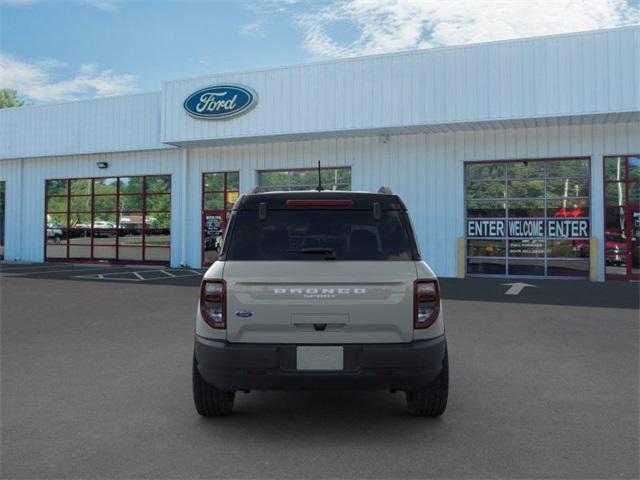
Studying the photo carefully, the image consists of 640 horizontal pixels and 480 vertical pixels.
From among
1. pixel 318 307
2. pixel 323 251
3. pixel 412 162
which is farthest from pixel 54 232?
pixel 318 307

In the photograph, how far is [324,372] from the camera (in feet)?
12.5

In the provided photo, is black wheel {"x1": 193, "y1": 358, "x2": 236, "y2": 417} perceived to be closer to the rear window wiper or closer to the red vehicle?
the rear window wiper

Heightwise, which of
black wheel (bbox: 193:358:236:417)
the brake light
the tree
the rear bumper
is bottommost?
black wheel (bbox: 193:358:236:417)

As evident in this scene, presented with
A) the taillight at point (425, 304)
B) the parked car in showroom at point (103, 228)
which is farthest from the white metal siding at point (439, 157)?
the taillight at point (425, 304)

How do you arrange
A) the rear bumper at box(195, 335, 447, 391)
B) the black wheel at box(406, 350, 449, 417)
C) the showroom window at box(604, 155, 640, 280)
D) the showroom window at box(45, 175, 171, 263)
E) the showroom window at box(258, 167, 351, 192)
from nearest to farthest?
the rear bumper at box(195, 335, 447, 391) → the black wheel at box(406, 350, 449, 417) → the showroom window at box(604, 155, 640, 280) → the showroom window at box(258, 167, 351, 192) → the showroom window at box(45, 175, 171, 263)

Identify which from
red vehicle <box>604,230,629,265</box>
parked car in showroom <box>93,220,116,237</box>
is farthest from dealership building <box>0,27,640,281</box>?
parked car in showroom <box>93,220,116,237</box>

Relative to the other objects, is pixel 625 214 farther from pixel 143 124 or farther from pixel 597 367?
pixel 143 124

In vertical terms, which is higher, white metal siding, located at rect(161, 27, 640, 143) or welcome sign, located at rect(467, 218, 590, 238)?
white metal siding, located at rect(161, 27, 640, 143)

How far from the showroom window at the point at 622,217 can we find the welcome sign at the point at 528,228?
0.72 m

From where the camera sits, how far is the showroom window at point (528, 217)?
16.8 m

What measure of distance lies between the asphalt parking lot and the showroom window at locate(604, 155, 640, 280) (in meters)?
8.81

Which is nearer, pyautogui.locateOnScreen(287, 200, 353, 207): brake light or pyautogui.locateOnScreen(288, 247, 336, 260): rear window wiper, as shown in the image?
pyautogui.locateOnScreen(288, 247, 336, 260): rear window wiper

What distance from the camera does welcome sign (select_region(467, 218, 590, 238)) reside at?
661 inches

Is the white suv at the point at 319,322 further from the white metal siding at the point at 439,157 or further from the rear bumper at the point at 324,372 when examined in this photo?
A: the white metal siding at the point at 439,157
